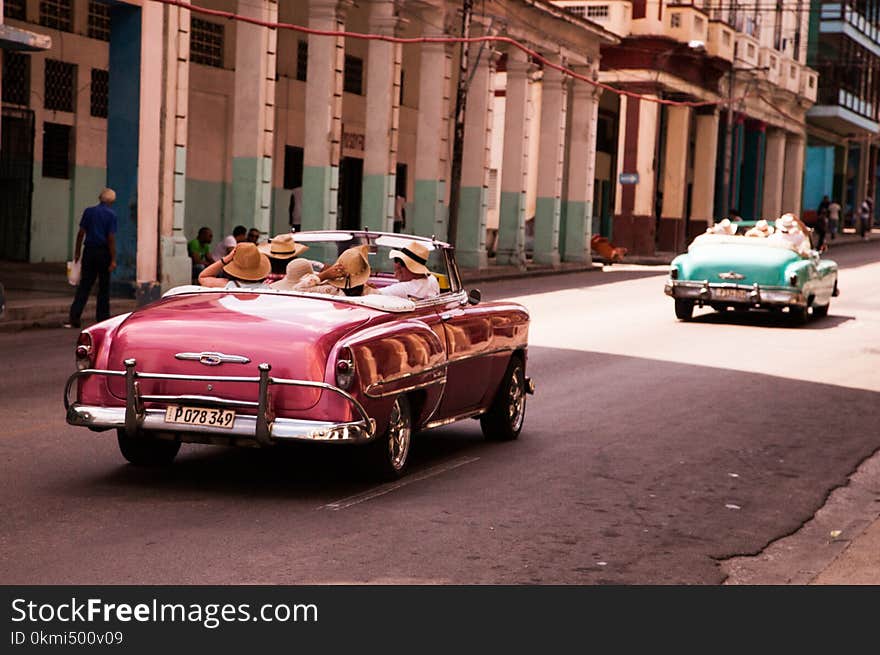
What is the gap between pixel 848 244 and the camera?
211 feet

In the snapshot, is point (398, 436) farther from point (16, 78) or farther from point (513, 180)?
point (513, 180)

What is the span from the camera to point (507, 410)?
1106 cm

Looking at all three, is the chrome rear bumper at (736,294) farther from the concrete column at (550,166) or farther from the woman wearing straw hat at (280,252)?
the concrete column at (550,166)

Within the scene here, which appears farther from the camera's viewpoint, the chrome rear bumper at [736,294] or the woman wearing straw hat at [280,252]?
the chrome rear bumper at [736,294]

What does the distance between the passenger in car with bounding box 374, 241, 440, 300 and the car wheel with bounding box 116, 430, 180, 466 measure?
174 cm

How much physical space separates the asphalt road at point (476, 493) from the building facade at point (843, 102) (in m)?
57.2

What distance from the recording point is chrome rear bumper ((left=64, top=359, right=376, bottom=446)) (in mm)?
8102

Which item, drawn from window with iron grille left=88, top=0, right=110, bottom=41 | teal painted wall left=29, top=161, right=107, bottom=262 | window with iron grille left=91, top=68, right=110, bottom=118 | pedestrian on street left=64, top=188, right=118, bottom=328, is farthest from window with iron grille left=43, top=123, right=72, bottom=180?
pedestrian on street left=64, top=188, right=118, bottom=328

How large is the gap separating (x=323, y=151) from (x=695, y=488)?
1995cm

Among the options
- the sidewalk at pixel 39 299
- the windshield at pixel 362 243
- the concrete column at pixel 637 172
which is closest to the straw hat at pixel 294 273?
the windshield at pixel 362 243

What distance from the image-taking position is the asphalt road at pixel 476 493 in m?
6.91

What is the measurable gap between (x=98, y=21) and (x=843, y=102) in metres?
50.3

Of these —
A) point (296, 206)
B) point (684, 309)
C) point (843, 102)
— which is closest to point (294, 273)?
point (684, 309)
